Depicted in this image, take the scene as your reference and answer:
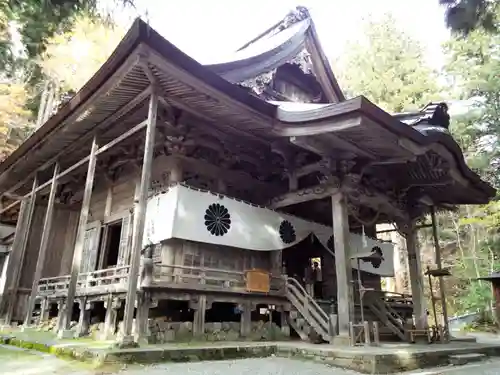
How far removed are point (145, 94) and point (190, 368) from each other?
5022 mm

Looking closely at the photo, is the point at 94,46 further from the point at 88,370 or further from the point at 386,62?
the point at 88,370

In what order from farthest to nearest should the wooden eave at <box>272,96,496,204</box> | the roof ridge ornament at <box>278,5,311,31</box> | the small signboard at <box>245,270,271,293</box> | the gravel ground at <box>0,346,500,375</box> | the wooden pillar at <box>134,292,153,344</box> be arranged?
1. the roof ridge ornament at <box>278,5,311,31</box>
2. the small signboard at <box>245,270,271,293</box>
3. the wooden eave at <box>272,96,496,204</box>
4. the wooden pillar at <box>134,292,153,344</box>
5. the gravel ground at <box>0,346,500,375</box>

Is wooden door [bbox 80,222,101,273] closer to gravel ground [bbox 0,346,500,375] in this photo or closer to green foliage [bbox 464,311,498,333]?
gravel ground [bbox 0,346,500,375]

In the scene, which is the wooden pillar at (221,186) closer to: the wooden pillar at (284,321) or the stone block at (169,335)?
the wooden pillar at (284,321)

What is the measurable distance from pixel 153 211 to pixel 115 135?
2324 mm

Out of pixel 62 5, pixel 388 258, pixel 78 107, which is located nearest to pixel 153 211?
pixel 78 107

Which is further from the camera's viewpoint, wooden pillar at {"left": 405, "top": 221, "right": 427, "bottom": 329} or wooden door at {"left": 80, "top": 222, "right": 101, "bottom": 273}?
wooden door at {"left": 80, "top": 222, "right": 101, "bottom": 273}

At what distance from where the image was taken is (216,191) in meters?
9.95

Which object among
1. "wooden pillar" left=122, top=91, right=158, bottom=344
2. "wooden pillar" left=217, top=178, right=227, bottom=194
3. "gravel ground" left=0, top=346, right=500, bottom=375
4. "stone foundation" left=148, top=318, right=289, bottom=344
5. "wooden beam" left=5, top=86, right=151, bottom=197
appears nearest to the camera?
"gravel ground" left=0, top=346, right=500, bottom=375

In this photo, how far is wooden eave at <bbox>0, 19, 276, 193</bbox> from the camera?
628 cm

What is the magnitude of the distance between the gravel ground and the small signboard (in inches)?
74.4

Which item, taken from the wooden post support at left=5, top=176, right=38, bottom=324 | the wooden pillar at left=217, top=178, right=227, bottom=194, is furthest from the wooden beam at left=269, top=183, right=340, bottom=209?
the wooden post support at left=5, top=176, right=38, bottom=324

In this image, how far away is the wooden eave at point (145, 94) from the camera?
628 centimetres

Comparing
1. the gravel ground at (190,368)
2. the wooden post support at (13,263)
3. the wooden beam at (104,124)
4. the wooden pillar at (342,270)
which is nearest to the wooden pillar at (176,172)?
the wooden beam at (104,124)
